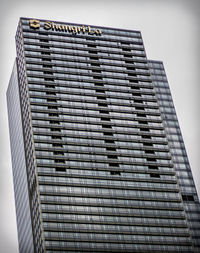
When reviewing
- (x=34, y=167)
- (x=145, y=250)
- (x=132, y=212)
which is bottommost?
(x=145, y=250)

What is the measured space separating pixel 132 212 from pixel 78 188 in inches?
847

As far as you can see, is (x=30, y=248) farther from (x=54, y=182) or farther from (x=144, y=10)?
(x=144, y=10)

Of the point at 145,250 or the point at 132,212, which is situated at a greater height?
the point at 132,212

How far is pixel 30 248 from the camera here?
196 m

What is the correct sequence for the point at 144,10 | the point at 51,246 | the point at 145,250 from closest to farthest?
the point at 144,10
the point at 51,246
the point at 145,250

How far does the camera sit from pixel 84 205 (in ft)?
637

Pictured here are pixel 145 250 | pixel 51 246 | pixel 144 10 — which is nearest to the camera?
pixel 144 10

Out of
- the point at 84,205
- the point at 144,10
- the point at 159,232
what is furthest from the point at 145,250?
the point at 144,10

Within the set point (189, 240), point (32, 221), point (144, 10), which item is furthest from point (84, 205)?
point (144, 10)

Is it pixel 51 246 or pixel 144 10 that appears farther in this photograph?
pixel 51 246

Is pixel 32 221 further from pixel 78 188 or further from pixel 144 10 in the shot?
pixel 144 10

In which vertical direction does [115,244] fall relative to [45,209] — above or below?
below

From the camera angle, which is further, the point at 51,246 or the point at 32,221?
the point at 32,221

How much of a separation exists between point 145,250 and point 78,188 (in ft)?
105
